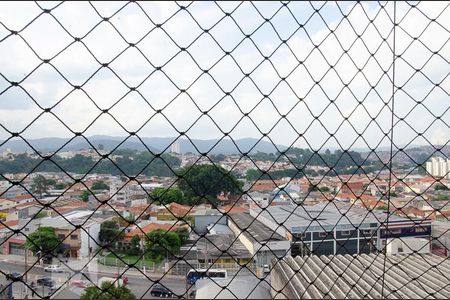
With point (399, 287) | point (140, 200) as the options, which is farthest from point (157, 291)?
point (140, 200)

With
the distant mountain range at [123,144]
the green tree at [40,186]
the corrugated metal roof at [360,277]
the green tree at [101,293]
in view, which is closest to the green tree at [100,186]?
the green tree at [40,186]

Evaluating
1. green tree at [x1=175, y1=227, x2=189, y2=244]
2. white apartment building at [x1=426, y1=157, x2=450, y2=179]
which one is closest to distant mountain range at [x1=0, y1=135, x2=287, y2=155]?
white apartment building at [x1=426, y1=157, x2=450, y2=179]

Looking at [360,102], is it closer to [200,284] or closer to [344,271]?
[344,271]

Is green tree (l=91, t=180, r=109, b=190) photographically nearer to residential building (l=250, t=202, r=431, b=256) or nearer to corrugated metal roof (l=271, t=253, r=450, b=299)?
residential building (l=250, t=202, r=431, b=256)

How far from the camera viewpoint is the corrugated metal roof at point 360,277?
0.89m

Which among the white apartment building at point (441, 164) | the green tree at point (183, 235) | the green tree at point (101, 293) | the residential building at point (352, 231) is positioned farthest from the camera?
the green tree at point (183, 235)

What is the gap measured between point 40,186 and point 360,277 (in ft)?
8.12

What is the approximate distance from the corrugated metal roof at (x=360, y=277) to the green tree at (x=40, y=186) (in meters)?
2.13

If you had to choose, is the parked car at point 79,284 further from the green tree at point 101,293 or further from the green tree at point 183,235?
the green tree at point 183,235

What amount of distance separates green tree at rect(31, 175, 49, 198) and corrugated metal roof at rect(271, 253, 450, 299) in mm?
2133

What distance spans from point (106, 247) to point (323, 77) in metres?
0.61

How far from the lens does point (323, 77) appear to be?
983 millimetres

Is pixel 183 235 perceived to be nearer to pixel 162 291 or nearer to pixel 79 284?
pixel 162 291

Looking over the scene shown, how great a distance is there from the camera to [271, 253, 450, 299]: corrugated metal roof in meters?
0.89
